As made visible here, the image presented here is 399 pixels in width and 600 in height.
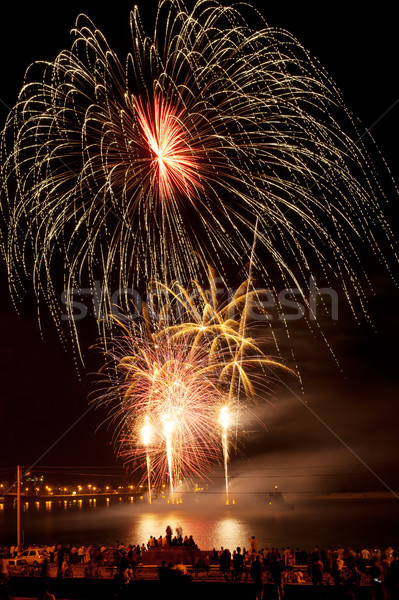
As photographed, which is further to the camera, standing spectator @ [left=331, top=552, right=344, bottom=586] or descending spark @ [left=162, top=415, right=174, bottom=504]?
descending spark @ [left=162, top=415, right=174, bottom=504]

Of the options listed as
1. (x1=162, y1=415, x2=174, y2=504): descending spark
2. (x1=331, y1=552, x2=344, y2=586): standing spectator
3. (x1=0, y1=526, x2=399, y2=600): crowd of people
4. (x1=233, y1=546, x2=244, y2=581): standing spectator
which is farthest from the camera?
(x1=162, y1=415, x2=174, y2=504): descending spark

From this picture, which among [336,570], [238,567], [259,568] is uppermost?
[238,567]

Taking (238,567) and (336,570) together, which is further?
(238,567)

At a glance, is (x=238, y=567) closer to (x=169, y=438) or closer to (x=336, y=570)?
(x=336, y=570)

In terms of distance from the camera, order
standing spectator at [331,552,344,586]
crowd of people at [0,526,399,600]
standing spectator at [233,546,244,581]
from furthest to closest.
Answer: standing spectator at [233,546,244,581] < standing spectator at [331,552,344,586] < crowd of people at [0,526,399,600]

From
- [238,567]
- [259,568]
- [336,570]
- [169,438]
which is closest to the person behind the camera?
[259,568]

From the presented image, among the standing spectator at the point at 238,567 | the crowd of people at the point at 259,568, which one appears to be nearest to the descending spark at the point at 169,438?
the crowd of people at the point at 259,568

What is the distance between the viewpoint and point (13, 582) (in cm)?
1481

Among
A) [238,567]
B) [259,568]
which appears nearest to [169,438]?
[238,567]

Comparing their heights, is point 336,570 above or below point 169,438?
below

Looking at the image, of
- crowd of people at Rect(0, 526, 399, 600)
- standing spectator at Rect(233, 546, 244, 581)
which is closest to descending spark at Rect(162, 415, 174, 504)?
crowd of people at Rect(0, 526, 399, 600)

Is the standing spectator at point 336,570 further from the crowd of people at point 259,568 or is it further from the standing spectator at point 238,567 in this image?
the standing spectator at point 238,567

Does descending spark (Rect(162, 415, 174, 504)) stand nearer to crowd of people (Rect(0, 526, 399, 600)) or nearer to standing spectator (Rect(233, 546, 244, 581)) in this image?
crowd of people (Rect(0, 526, 399, 600))

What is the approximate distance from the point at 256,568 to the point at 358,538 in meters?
58.9
